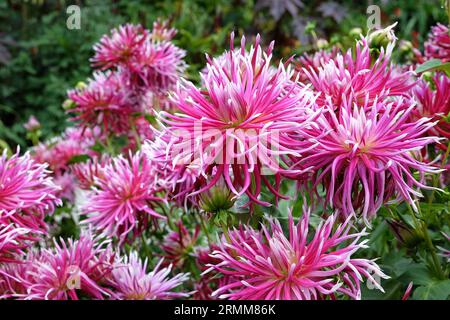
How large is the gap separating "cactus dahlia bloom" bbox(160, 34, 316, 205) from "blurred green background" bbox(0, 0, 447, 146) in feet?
5.34

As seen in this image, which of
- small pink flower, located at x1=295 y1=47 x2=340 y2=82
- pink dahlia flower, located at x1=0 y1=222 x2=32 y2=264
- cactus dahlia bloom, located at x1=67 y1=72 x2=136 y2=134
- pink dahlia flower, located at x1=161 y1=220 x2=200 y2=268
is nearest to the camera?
pink dahlia flower, located at x1=0 y1=222 x2=32 y2=264

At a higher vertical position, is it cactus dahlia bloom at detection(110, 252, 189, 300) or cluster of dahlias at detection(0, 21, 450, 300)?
cluster of dahlias at detection(0, 21, 450, 300)

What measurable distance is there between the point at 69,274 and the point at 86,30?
2009 mm

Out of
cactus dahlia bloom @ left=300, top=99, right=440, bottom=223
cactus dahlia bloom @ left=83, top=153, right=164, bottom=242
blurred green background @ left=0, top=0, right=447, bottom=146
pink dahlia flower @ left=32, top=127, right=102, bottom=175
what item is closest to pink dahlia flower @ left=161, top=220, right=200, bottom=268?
cactus dahlia bloom @ left=83, top=153, right=164, bottom=242

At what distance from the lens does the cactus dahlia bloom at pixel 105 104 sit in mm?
1034

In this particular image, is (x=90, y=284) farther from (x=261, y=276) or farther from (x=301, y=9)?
(x=301, y=9)

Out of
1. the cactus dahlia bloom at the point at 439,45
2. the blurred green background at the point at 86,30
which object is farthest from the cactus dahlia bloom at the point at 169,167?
the blurred green background at the point at 86,30

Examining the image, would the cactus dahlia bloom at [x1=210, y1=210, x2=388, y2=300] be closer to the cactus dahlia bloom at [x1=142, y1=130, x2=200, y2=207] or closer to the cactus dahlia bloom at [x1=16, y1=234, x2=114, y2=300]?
the cactus dahlia bloom at [x1=142, y1=130, x2=200, y2=207]

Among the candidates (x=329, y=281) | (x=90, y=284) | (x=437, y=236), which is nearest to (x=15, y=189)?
(x=90, y=284)

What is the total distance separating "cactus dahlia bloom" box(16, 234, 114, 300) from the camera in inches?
26.1

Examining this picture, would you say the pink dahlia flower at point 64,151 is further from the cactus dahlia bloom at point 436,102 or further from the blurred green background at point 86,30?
the blurred green background at point 86,30

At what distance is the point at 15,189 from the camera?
2.23 ft

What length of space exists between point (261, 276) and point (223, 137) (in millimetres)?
120

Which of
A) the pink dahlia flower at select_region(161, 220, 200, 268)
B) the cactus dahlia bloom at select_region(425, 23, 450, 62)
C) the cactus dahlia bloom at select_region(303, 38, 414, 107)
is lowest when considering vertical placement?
the pink dahlia flower at select_region(161, 220, 200, 268)
